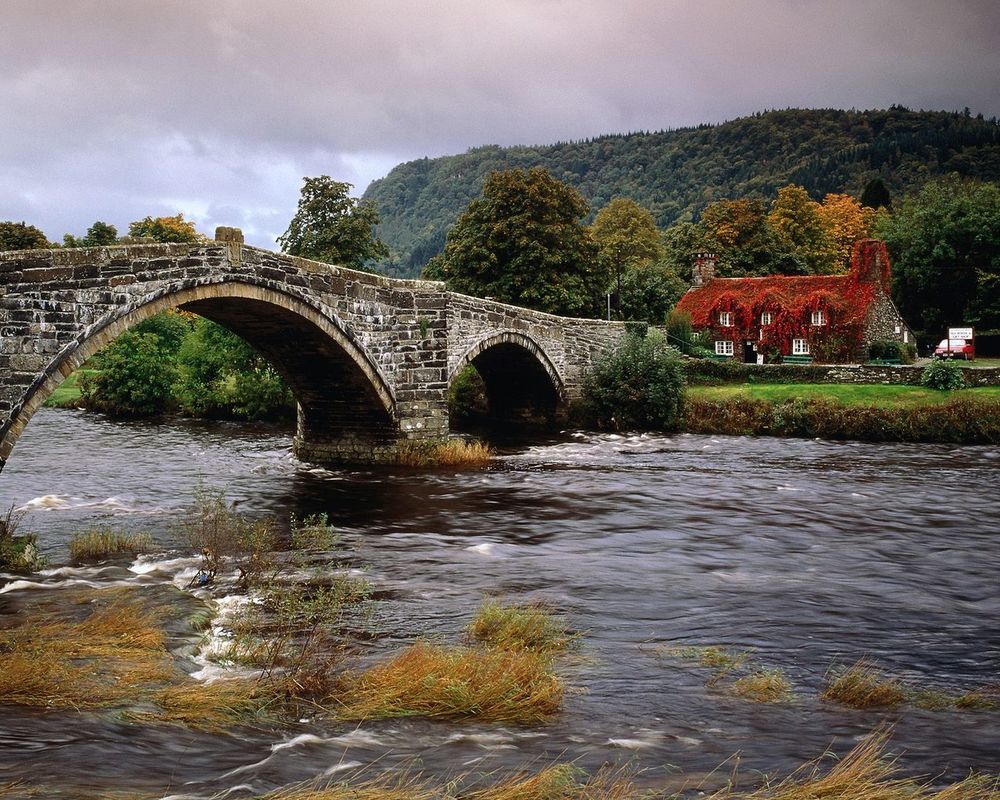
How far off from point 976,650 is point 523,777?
5.99m

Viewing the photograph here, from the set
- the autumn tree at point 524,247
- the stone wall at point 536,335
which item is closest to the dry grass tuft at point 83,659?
the stone wall at point 536,335

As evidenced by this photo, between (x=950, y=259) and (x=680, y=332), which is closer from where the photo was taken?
(x=680, y=332)

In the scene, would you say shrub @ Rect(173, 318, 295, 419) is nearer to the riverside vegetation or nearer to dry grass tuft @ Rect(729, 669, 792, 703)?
the riverside vegetation

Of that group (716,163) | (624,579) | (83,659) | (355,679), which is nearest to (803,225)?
(624,579)

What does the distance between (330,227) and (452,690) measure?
3370 cm

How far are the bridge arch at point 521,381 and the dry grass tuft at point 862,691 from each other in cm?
2152

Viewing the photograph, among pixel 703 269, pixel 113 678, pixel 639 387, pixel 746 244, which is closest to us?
pixel 113 678

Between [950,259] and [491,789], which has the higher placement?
[950,259]

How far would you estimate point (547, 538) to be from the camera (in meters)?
15.0

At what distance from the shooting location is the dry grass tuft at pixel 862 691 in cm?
762

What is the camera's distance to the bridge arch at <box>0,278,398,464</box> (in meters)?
14.2

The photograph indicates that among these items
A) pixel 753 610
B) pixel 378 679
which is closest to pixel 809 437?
pixel 753 610

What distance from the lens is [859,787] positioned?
18.0 feet

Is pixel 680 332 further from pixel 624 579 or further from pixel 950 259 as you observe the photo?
pixel 624 579
